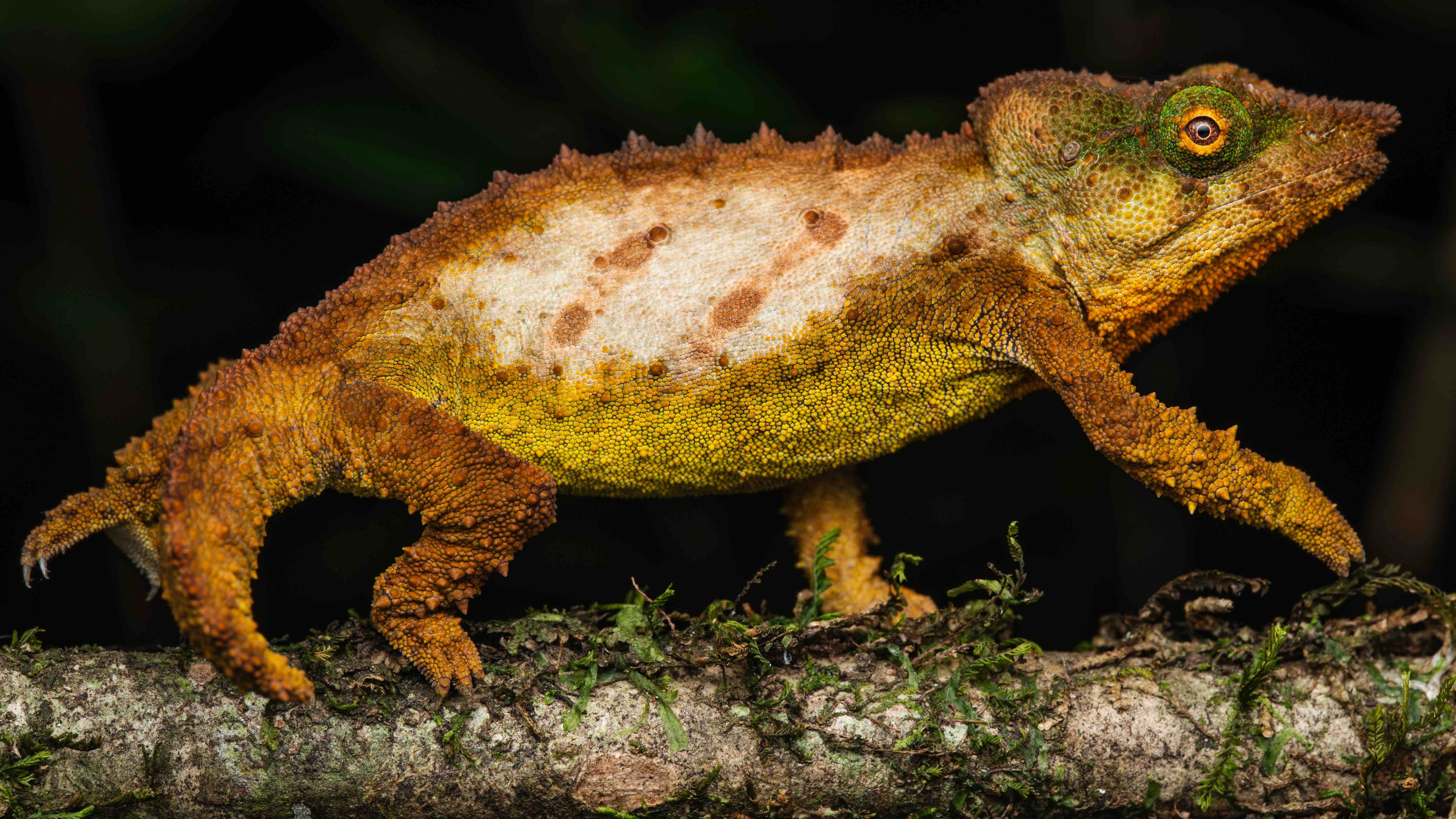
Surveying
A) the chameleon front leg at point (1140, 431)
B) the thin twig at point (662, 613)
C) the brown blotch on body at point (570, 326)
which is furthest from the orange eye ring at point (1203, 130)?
the thin twig at point (662, 613)

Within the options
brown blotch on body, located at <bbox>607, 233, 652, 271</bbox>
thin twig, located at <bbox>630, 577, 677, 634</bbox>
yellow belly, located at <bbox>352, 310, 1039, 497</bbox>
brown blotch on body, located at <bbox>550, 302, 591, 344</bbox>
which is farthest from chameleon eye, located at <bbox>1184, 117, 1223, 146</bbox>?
thin twig, located at <bbox>630, 577, 677, 634</bbox>

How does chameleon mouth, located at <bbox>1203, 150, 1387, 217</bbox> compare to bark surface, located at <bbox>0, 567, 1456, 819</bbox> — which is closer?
bark surface, located at <bbox>0, 567, 1456, 819</bbox>

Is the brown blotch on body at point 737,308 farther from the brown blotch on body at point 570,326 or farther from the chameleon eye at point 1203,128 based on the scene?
the chameleon eye at point 1203,128

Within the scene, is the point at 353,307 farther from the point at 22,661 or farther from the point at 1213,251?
the point at 1213,251

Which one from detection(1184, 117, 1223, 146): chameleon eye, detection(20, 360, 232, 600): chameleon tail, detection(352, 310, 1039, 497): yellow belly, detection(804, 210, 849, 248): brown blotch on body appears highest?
detection(1184, 117, 1223, 146): chameleon eye

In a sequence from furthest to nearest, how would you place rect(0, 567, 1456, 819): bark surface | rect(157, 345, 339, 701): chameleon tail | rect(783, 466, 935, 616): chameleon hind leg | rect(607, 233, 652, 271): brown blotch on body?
rect(783, 466, 935, 616): chameleon hind leg < rect(607, 233, 652, 271): brown blotch on body < rect(0, 567, 1456, 819): bark surface < rect(157, 345, 339, 701): chameleon tail

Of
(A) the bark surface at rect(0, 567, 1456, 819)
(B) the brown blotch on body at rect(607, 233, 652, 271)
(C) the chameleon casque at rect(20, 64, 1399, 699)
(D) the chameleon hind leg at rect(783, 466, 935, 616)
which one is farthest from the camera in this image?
(D) the chameleon hind leg at rect(783, 466, 935, 616)

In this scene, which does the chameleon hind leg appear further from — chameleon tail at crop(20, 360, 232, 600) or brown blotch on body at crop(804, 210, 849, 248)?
chameleon tail at crop(20, 360, 232, 600)

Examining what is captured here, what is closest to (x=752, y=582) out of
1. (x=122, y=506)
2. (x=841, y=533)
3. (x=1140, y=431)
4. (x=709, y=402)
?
(x=709, y=402)

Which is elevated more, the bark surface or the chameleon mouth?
the chameleon mouth
